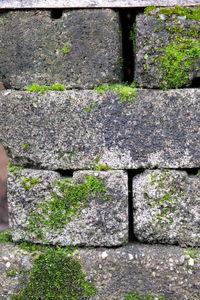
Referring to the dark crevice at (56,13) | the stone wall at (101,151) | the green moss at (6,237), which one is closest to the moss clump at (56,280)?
the stone wall at (101,151)

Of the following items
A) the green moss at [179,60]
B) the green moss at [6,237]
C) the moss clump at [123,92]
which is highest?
the green moss at [179,60]

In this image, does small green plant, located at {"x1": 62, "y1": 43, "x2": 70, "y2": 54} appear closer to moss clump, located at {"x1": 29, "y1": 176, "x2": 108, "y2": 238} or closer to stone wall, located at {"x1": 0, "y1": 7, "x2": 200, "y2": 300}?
stone wall, located at {"x1": 0, "y1": 7, "x2": 200, "y2": 300}

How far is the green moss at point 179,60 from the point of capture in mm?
2348

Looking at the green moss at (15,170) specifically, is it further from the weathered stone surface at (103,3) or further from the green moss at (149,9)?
the green moss at (149,9)

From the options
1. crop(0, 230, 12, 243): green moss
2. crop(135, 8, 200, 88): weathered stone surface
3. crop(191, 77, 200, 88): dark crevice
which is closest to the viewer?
crop(135, 8, 200, 88): weathered stone surface

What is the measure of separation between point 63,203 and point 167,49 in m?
0.97

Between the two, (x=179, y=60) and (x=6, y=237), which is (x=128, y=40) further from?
(x=6, y=237)

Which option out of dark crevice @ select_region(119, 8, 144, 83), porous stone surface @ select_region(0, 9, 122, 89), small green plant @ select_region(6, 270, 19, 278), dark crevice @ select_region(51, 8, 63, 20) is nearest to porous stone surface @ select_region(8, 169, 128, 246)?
small green plant @ select_region(6, 270, 19, 278)

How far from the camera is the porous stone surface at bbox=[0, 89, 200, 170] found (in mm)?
2387

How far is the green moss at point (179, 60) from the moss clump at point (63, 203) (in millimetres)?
661

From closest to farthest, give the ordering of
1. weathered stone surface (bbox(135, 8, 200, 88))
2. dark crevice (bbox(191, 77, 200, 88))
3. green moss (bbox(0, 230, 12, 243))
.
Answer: weathered stone surface (bbox(135, 8, 200, 88)) < dark crevice (bbox(191, 77, 200, 88)) < green moss (bbox(0, 230, 12, 243))

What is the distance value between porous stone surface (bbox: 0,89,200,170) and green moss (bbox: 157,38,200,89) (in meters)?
0.07

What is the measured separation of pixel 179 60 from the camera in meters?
2.36

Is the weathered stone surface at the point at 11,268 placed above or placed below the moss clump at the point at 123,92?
below
